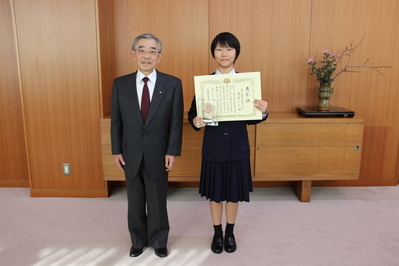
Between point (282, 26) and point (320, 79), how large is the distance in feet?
2.05

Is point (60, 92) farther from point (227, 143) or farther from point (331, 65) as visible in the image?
point (331, 65)

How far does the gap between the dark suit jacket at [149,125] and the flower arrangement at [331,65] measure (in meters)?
1.63

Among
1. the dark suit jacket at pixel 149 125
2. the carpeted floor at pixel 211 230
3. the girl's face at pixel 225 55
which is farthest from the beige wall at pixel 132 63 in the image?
the girl's face at pixel 225 55

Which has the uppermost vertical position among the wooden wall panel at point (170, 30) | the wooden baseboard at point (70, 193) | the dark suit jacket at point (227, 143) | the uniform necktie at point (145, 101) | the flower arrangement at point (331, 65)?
the wooden wall panel at point (170, 30)

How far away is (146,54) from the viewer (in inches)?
80.0

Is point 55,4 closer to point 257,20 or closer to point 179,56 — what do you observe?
point 179,56

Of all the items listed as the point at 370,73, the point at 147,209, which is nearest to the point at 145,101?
the point at 147,209

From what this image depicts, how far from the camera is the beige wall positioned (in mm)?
3031

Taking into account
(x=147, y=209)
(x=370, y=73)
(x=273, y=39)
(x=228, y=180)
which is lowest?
(x=147, y=209)

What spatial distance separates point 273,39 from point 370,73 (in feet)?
3.32

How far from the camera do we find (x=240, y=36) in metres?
3.30

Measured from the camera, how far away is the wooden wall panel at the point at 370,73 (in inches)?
128

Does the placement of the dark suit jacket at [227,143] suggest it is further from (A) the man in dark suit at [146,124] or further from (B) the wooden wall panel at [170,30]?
(B) the wooden wall panel at [170,30]

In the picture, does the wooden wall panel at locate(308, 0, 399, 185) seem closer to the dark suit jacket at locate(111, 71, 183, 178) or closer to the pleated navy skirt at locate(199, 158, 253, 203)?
the pleated navy skirt at locate(199, 158, 253, 203)
